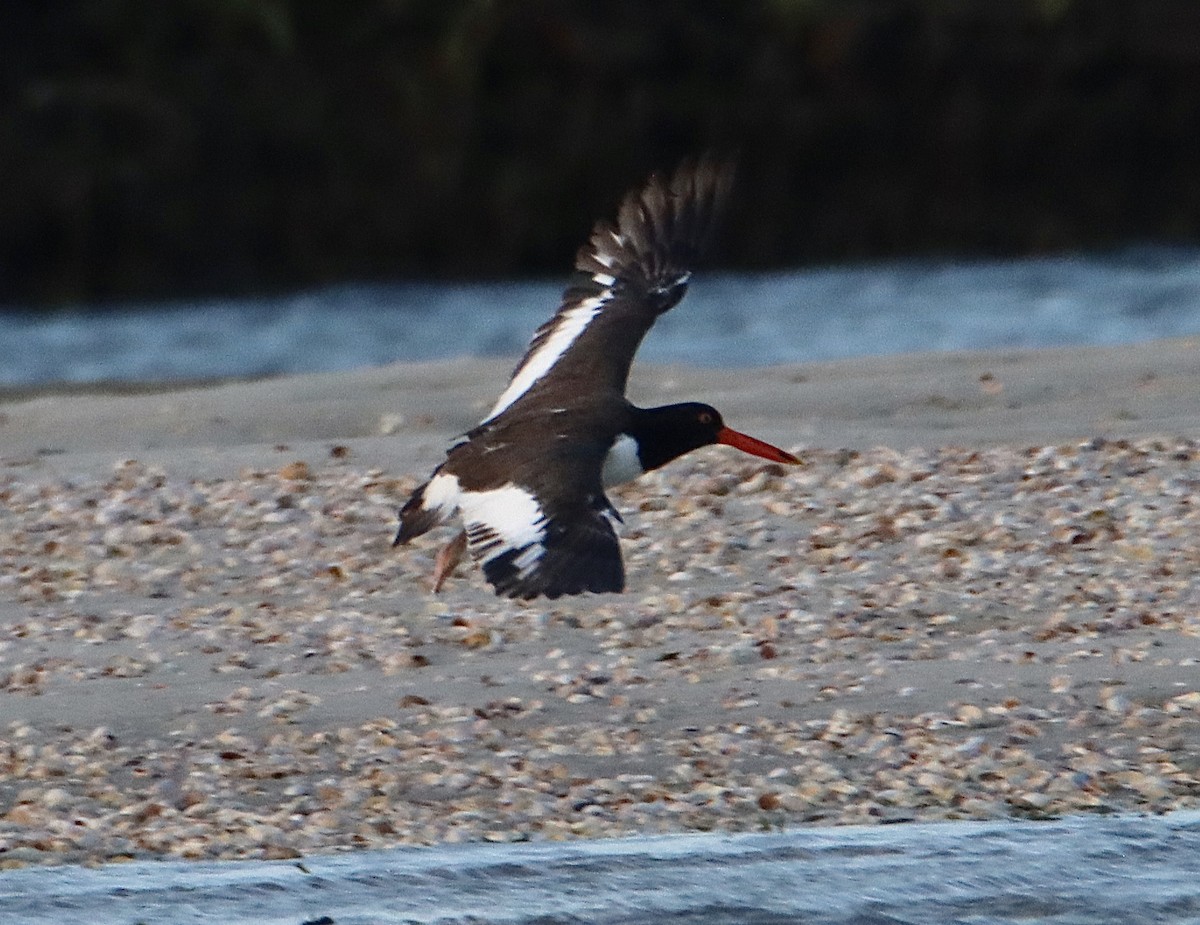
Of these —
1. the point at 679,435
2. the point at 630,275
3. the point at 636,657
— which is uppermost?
the point at 630,275

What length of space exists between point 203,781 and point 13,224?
622 inches

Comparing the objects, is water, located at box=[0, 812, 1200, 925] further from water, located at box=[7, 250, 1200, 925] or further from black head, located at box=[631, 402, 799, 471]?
black head, located at box=[631, 402, 799, 471]

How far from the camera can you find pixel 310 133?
70.6 ft

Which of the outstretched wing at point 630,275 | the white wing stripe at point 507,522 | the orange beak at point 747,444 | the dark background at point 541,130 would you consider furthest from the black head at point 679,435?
the dark background at point 541,130

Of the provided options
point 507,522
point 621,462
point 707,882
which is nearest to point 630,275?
point 621,462

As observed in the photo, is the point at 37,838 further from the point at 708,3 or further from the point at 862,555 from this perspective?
the point at 708,3

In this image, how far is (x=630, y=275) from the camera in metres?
7.21

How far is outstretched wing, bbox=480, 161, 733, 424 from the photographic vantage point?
6.97 m

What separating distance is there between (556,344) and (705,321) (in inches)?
402

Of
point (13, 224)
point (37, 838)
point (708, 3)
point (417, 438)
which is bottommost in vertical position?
point (37, 838)

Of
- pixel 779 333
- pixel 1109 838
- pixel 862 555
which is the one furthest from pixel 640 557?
pixel 779 333

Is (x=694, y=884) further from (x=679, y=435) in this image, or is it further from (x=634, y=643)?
(x=679, y=435)

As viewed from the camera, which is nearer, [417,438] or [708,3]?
[417,438]

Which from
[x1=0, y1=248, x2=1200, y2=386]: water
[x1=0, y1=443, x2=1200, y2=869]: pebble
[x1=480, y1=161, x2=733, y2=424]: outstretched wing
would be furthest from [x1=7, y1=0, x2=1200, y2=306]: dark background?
[x1=480, y1=161, x2=733, y2=424]: outstretched wing
